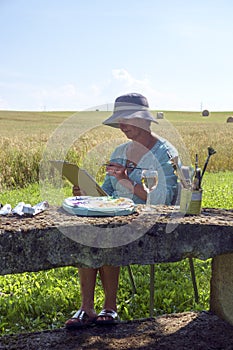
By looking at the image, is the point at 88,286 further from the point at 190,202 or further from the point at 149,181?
the point at 190,202

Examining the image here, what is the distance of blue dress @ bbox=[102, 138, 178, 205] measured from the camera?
3.62 metres

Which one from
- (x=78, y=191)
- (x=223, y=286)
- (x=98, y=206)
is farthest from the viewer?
(x=223, y=286)

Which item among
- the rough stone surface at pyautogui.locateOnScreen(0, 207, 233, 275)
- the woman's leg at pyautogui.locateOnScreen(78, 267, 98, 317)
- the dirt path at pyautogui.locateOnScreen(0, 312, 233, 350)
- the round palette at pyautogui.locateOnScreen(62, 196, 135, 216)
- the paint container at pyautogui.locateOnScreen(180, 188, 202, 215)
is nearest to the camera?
the rough stone surface at pyautogui.locateOnScreen(0, 207, 233, 275)

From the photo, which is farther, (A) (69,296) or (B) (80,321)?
(A) (69,296)

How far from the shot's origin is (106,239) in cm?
284

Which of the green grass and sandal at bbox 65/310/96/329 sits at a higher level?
sandal at bbox 65/310/96/329

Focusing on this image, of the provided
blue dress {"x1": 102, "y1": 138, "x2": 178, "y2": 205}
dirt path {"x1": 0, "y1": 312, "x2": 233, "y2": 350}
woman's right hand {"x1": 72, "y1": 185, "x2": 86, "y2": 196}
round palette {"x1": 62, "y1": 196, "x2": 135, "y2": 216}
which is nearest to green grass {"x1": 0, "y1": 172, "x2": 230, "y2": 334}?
dirt path {"x1": 0, "y1": 312, "x2": 233, "y2": 350}

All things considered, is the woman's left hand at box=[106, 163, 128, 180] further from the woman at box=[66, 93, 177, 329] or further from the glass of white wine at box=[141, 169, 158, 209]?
the glass of white wine at box=[141, 169, 158, 209]

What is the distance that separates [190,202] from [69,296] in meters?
1.69

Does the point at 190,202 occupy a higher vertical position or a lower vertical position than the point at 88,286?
higher

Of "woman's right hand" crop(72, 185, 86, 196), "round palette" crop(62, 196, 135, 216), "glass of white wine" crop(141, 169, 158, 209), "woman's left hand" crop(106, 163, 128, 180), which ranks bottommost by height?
"round palette" crop(62, 196, 135, 216)

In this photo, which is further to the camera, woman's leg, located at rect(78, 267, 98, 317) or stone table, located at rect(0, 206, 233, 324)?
woman's leg, located at rect(78, 267, 98, 317)

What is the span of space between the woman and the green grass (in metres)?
0.47

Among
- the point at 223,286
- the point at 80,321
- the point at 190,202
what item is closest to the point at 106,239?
the point at 190,202
